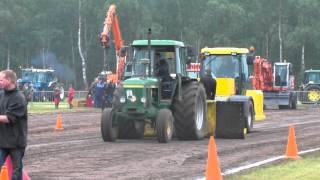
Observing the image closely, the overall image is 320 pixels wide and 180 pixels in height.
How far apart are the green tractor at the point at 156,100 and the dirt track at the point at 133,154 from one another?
15.6 inches

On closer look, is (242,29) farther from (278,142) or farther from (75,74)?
(278,142)

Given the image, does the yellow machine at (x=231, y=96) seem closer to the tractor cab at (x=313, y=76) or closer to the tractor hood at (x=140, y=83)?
the tractor hood at (x=140, y=83)

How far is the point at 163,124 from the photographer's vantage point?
1761 cm

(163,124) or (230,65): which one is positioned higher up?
(230,65)

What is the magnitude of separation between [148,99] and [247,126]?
497 centimetres

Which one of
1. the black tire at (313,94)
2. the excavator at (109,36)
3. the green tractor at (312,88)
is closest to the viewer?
the excavator at (109,36)

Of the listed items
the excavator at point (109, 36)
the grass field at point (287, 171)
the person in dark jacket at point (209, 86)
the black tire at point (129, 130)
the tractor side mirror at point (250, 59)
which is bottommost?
the grass field at point (287, 171)

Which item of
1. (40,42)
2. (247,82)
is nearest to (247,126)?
(247,82)

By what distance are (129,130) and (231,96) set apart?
3.93 m

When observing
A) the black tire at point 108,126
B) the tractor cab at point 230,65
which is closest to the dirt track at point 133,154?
the black tire at point 108,126

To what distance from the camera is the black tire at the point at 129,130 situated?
62.9 feet

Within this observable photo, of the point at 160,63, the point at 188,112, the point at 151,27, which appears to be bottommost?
the point at 188,112

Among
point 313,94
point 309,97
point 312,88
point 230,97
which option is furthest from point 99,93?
point 230,97

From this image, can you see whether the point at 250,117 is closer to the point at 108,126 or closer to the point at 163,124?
the point at 163,124
